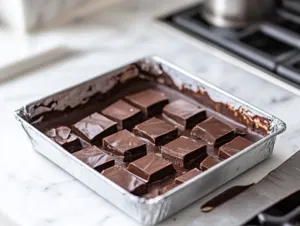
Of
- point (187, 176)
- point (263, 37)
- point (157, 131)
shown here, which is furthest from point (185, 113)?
point (263, 37)

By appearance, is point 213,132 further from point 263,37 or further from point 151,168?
point 263,37

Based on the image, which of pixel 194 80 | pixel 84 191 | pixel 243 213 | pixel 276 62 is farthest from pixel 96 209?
pixel 276 62

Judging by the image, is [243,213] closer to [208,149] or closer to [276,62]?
[208,149]

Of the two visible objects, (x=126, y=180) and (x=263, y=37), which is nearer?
(x=126, y=180)

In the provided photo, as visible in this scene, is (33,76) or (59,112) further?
(33,76)

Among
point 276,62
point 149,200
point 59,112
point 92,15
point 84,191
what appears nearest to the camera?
point 149,200

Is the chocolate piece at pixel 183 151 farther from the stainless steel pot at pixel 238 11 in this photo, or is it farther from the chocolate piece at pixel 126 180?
the stainless steel pot at pixel 238 11

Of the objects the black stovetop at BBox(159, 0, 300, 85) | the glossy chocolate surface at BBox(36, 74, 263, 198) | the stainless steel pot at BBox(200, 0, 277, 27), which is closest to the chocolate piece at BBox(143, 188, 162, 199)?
the glossy chocolate surface at BBox(36, 74, 263, 198)
